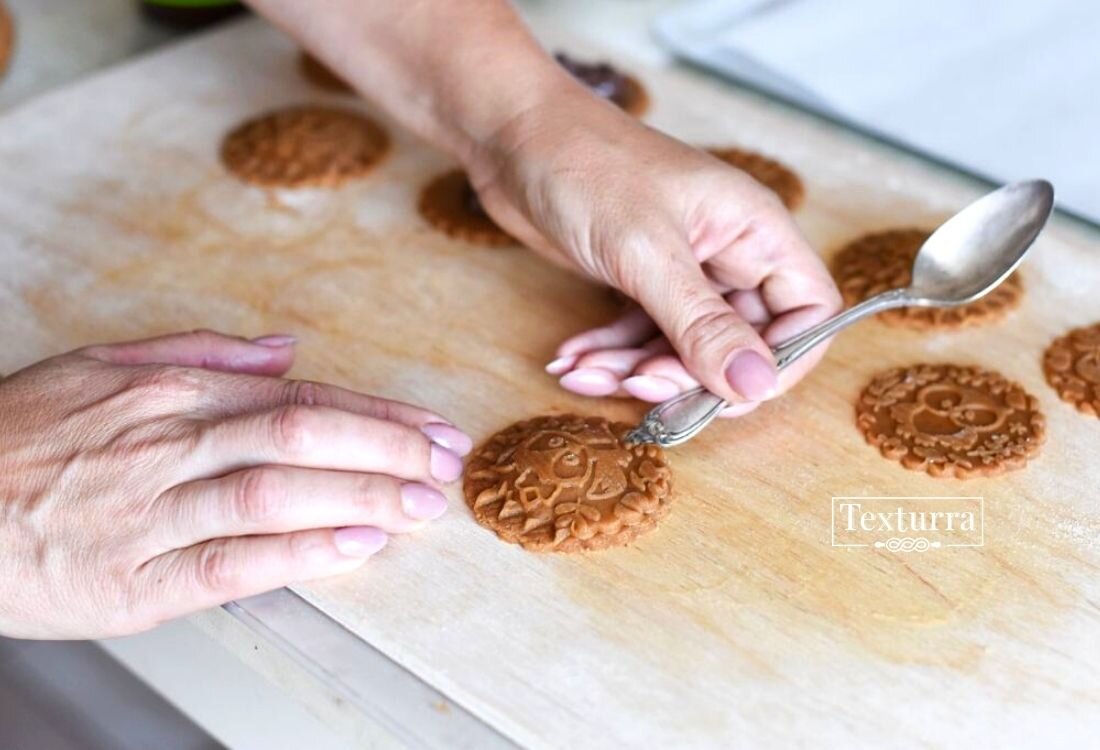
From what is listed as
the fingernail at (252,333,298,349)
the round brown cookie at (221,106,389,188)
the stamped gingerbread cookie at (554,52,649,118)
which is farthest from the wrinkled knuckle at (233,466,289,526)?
the stamped gingerbread cookie at (554,52,649,118)

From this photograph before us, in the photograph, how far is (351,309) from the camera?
1126 mm

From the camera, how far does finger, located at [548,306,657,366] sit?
40.6 inches

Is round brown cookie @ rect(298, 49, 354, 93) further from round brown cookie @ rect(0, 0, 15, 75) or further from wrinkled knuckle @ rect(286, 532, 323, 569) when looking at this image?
wrinkled knuckle @ rect(286, 532, 323, 569)

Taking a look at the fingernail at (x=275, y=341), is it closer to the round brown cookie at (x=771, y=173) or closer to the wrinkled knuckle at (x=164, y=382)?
the wrinkled knuckle at (x=164, y=382)

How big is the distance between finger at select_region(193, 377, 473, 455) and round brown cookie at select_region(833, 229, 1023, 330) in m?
0.42

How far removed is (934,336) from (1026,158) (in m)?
0.34

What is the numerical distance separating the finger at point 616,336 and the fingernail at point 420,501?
0.65 feet

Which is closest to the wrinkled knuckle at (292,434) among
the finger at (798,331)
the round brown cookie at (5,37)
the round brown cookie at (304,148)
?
the finger at (798,331)

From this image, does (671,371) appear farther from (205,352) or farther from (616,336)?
(205,352)

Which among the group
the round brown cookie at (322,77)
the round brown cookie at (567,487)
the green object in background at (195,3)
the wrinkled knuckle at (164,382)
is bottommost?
the round brown cookie at (567,487)

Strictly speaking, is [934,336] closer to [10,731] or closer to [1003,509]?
[1003,509]

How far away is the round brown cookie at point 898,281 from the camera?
109 centimetres

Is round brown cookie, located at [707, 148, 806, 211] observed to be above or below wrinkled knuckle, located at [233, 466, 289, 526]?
below

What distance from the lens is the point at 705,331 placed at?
0.93 m
